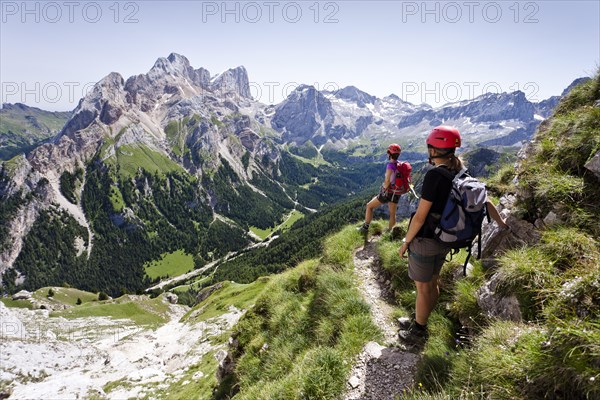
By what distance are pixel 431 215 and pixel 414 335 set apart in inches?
155

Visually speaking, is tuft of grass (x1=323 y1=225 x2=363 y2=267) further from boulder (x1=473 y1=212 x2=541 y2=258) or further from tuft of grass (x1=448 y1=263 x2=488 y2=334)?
boulder (x1=473 y1=212 x2=541 y2=258)

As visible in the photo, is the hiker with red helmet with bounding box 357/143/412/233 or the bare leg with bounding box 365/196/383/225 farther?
the bare leg with bounding box 365/196/383/225

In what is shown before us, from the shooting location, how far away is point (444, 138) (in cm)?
690

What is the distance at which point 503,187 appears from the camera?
1262 centimetres

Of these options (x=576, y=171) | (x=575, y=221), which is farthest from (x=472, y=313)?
(x=576, y=171)

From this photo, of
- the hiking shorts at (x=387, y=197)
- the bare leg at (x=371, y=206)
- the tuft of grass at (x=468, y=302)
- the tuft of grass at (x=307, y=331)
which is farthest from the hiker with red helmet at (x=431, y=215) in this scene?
the bare leg at (x=371, y=206)

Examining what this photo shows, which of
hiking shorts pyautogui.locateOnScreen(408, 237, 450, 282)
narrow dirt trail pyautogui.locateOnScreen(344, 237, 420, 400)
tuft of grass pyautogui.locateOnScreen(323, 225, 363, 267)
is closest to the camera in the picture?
hiking shorts pyautogui.locateOnScreen(408, 237, 450, 282)

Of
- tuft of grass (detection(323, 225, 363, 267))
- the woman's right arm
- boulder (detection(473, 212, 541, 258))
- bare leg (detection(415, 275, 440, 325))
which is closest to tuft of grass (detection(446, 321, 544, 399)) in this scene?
bare leg (detection(415, 275, 440, 325))

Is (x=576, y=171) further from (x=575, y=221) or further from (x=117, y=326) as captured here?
(x=117, y=326)

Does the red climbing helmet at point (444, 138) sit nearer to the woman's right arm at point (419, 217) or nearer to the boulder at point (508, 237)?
the woman's right arm at point (419, 217)

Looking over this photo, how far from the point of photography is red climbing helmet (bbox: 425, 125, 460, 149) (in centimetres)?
685

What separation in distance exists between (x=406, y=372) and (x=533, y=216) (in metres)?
5.69

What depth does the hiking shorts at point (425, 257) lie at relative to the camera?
7.12m

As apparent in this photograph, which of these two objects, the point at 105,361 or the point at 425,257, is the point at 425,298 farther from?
the point at 105,361
